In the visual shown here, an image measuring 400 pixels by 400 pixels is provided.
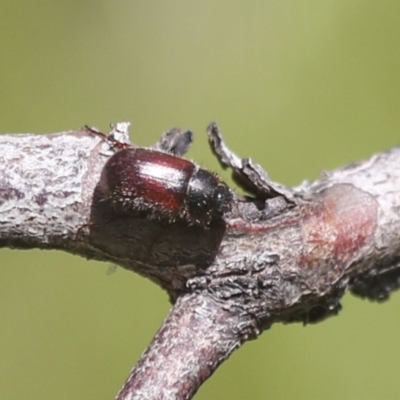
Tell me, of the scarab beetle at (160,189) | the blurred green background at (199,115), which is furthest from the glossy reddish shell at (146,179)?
the blurred green background at (199,115)

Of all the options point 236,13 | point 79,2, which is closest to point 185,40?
point 236,13

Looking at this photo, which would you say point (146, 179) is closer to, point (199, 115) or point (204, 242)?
point (204, 242)

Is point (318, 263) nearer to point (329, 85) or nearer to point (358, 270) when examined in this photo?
point (358, 270)

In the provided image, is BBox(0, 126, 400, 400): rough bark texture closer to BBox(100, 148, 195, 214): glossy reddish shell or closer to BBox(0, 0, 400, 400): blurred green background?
BBox(100, 148, 195, 214): glossy reddish shell

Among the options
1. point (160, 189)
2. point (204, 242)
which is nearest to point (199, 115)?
point (160, 189)

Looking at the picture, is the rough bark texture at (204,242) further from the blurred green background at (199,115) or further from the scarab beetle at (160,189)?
the blurred green background at (199,115)

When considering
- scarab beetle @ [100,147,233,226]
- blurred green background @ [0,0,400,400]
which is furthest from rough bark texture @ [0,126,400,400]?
blurred green background @ [0,0,400,400]
